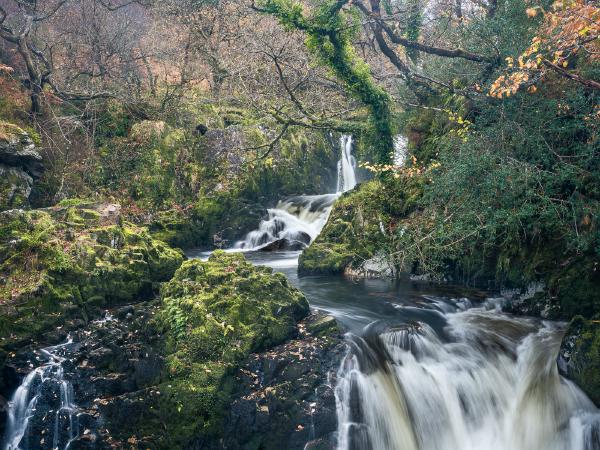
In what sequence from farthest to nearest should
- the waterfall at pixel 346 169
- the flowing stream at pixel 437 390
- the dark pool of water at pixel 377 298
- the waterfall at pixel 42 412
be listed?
the waterfall at pixel 346 169 → the dark pool of water at pixel 377 298 → the flowing stream at pixel 437 390 → the waterfall at pixel 42 412

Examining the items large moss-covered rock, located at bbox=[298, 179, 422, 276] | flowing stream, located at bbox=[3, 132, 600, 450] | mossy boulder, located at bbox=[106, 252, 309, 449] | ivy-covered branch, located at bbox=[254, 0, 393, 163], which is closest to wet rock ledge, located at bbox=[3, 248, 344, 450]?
mossy boulder, located at bbox=[106, 252, 309, 449]

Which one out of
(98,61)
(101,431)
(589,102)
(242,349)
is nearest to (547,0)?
(589,102)

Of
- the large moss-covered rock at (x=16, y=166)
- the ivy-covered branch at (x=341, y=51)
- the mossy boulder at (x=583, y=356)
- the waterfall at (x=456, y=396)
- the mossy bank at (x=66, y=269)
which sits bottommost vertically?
the waterfall at (x=456, y=396)

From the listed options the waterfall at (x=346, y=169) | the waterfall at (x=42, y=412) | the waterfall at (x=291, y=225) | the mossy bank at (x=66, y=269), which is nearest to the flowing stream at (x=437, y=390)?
the waterfall at (x=42, y=412)

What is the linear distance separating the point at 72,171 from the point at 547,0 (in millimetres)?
13132

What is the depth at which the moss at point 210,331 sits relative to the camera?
5586 mm

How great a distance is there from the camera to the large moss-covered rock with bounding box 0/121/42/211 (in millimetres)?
11570

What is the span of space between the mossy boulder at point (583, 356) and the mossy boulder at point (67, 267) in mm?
6526

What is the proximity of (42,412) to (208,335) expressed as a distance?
213 centimetres

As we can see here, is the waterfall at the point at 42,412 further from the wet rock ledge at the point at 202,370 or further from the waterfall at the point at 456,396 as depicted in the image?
the waterfall at the point at 456,396

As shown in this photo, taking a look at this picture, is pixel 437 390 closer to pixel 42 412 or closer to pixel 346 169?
pixel 42 412

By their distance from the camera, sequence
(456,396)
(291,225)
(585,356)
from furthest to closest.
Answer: (291,225) < (456,396) < (585,356)

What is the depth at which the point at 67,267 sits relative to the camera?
7605mm

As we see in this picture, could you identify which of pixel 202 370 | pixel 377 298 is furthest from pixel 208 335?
pixel 377 298
